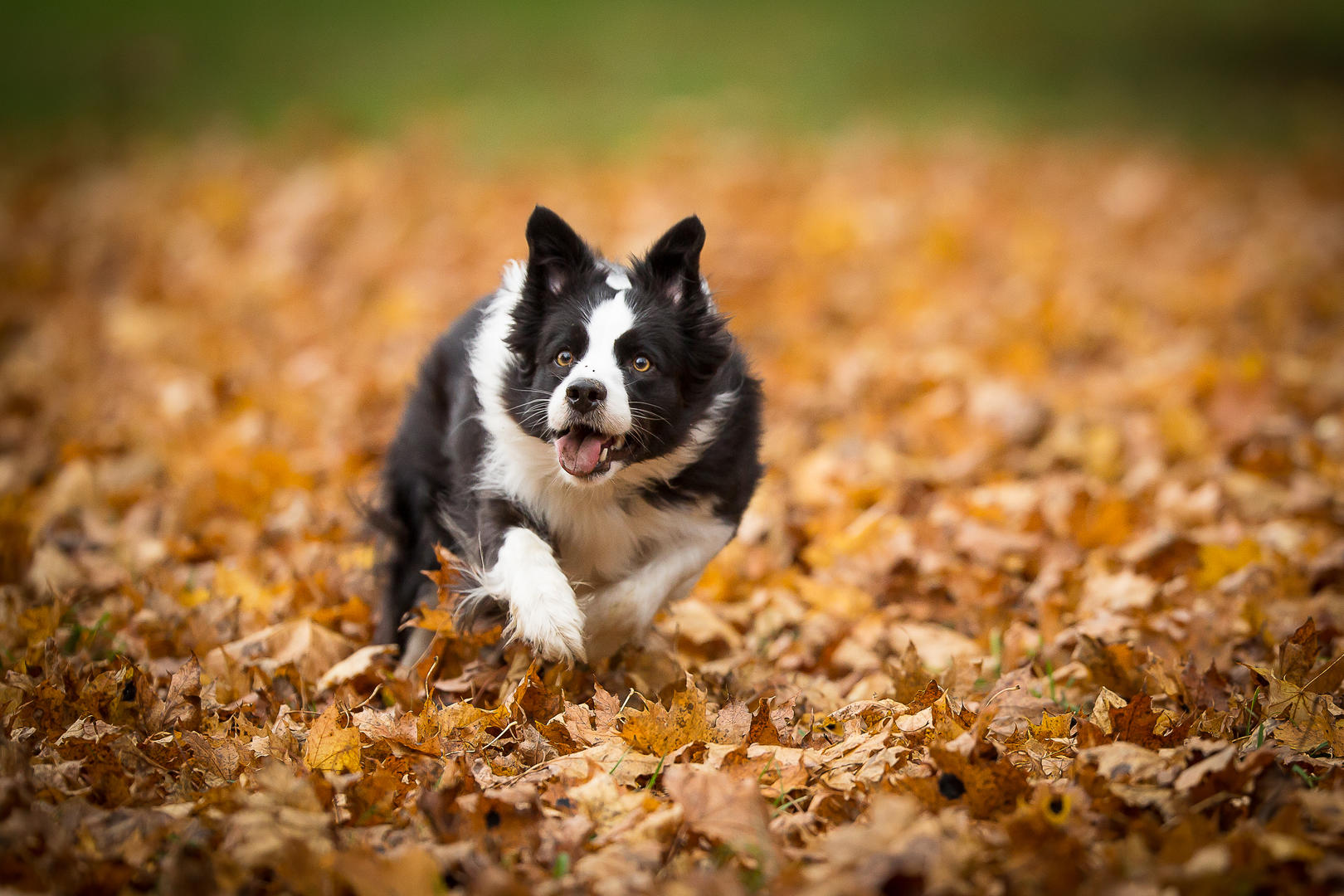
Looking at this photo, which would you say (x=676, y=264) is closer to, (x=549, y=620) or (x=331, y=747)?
(x=549, y=620)

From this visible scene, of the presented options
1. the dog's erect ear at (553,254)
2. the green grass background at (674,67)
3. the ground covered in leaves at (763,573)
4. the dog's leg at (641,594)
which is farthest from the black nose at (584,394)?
the green grass background at (674,67)

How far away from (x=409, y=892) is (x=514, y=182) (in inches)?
381

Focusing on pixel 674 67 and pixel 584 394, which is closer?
pixel 584 394

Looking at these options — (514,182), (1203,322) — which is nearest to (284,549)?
(1203,322)

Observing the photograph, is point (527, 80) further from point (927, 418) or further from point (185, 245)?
point (927, 418)

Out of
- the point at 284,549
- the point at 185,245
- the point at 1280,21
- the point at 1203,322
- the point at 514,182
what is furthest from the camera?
the point at 1280,21

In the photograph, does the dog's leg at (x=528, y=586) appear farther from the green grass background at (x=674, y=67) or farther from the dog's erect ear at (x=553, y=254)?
the green grass background at (x=674, y=67)

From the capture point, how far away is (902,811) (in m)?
2.36

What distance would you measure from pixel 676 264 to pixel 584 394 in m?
0.61

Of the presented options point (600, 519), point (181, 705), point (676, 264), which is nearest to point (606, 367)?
point (676, 264)

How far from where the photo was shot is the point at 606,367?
3.45 meters

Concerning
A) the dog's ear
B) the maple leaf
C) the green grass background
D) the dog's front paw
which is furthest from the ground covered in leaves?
the green grass background

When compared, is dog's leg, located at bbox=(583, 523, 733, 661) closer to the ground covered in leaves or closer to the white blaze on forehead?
the ground covered in leaves

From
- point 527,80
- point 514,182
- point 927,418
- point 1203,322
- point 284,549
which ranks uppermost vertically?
A: point 527,80
